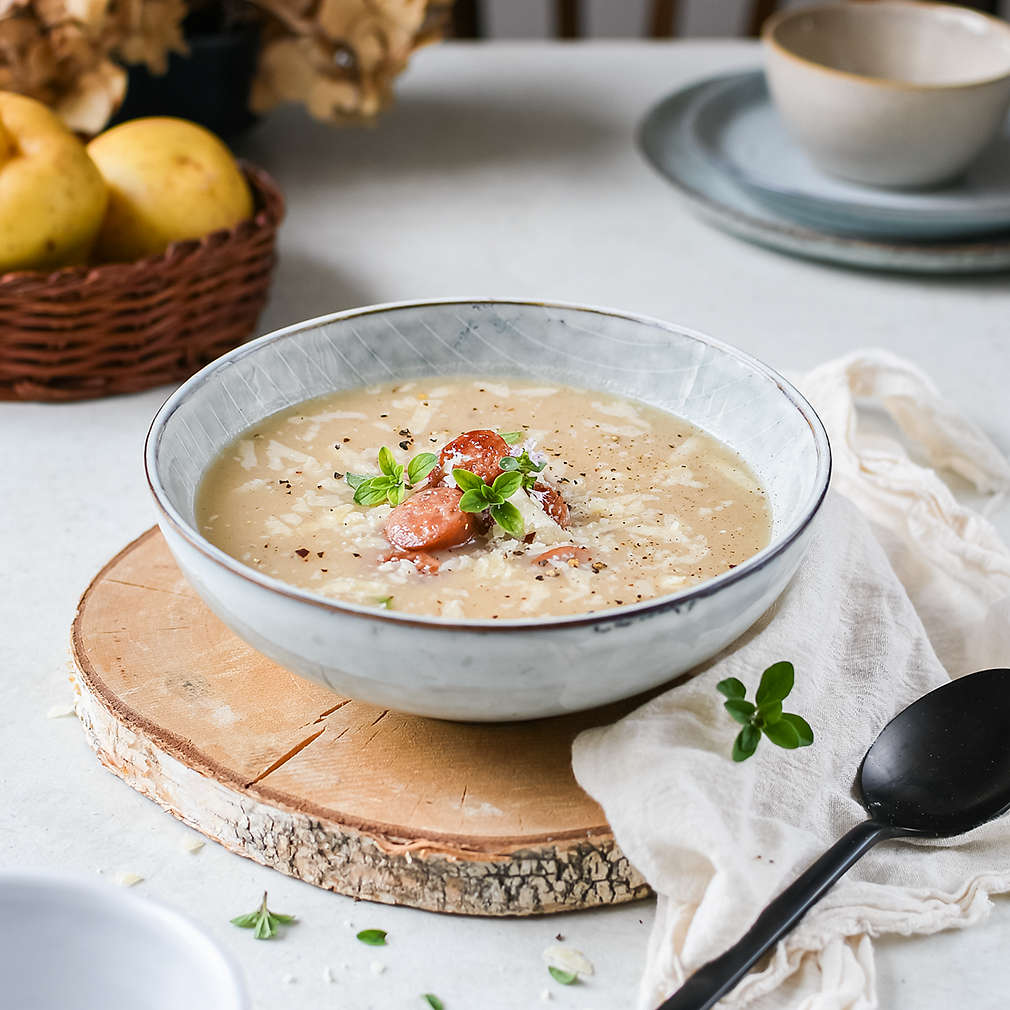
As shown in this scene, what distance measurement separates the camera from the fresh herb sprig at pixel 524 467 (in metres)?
1.11

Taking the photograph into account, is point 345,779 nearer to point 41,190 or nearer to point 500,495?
point 500,495

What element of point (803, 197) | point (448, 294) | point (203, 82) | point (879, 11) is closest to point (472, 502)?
point (448, 294)

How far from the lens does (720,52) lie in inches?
118

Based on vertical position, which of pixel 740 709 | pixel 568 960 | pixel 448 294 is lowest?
pixel 448 294

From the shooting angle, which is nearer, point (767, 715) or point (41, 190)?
point (767, 715)

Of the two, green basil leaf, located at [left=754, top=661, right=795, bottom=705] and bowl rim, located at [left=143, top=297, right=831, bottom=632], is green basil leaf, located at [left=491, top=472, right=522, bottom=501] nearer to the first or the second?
bowl rim, located at [left=143, top=297, right=831, bottom=632]

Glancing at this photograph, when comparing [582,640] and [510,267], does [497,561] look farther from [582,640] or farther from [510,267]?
[510,267]

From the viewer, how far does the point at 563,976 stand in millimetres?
934

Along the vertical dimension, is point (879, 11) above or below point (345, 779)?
above

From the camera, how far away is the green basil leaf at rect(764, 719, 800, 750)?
999 mm

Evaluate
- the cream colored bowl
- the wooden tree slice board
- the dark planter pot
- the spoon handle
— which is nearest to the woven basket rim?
the dark planter pot

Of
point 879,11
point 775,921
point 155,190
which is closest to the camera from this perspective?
point 775,921

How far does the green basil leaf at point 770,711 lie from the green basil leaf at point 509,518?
23 cm

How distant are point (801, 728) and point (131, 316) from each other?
980 mm
